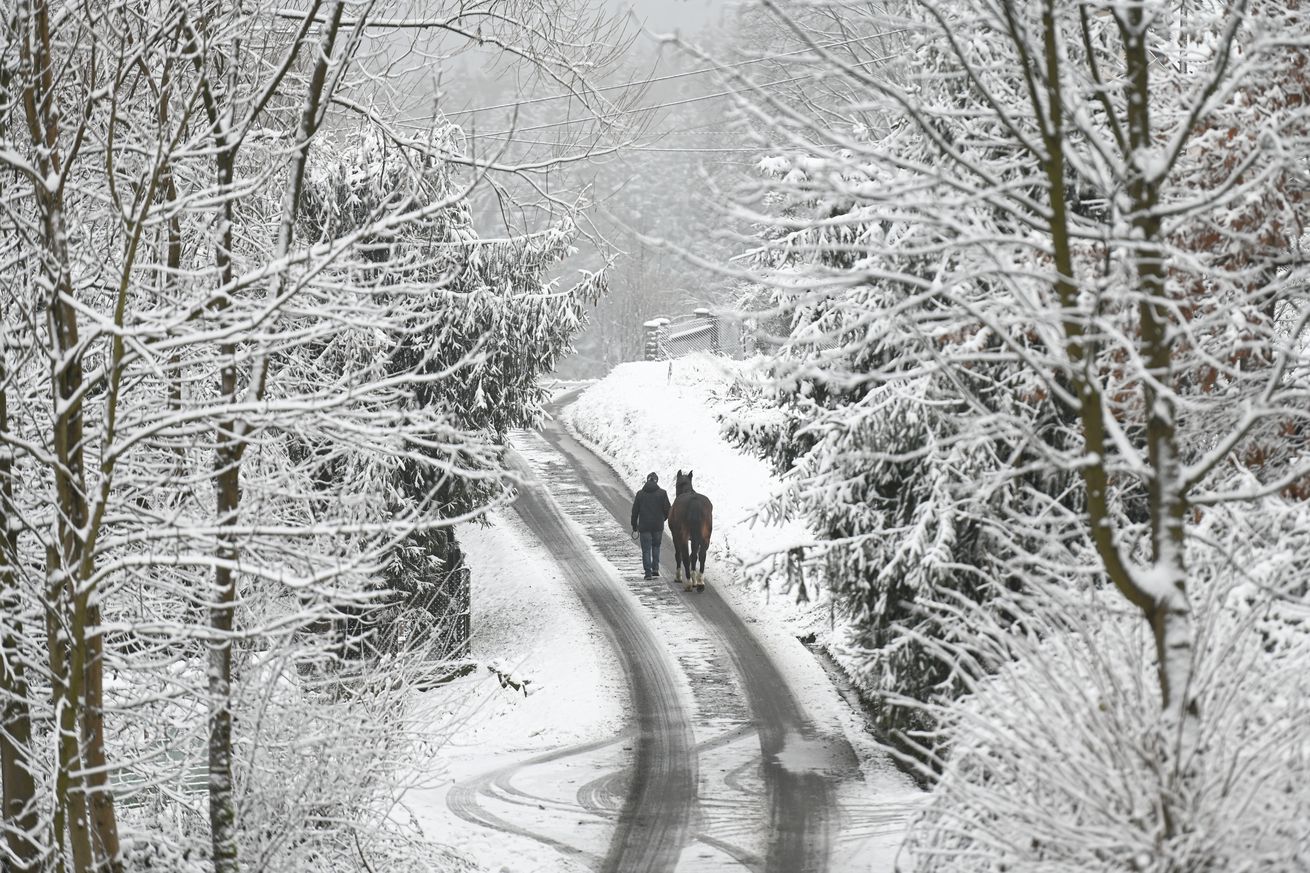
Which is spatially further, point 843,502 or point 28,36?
point 843,502

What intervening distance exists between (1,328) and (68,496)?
0.97m

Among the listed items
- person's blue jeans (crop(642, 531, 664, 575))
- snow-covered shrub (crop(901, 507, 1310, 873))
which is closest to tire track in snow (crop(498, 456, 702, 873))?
person's blue jeans (crop(642, 531, 664, 575))

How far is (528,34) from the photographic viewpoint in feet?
28.0

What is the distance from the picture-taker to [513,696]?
14266mm

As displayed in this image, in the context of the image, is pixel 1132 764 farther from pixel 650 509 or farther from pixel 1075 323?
pixel 650 509

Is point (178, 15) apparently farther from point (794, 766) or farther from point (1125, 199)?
point (794, 766)

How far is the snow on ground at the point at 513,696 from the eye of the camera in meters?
9.43

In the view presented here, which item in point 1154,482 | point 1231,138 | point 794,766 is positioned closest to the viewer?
point 1154,482

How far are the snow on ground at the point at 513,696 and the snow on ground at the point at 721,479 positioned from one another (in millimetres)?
2249

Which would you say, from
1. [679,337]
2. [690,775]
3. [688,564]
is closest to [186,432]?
[690,775]

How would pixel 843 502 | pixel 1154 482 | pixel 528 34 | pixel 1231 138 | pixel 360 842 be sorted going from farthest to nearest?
pixel 843 502 → pixel 528 34 → pixel 360 842 → pixel 1231 138 → pixel 1154 482

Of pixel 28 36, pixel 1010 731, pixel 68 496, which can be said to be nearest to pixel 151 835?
pixel 68 496

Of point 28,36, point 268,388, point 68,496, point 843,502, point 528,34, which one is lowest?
point 843,502

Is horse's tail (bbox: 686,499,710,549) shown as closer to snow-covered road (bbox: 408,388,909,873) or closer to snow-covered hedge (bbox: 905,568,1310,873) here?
snow-covered road (bbox: 408,388,909,873)
